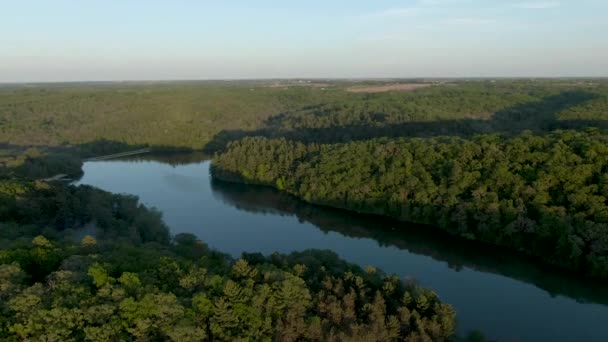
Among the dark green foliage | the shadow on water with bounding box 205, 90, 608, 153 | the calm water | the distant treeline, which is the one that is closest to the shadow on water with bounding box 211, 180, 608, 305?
the calm water

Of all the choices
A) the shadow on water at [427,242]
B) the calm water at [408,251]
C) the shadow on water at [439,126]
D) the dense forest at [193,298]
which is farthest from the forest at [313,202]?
the calm water at [408,251]

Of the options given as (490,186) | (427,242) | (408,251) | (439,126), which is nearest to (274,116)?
(439,126)

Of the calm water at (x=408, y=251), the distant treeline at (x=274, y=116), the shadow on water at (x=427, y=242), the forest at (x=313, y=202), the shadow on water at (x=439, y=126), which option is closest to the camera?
the forest at (x=313, y=202)

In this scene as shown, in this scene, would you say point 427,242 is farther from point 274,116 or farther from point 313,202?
point 274,116

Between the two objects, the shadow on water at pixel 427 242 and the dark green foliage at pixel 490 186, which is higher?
the dark green foliage at pixel 490 186

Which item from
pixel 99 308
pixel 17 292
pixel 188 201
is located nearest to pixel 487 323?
pixel 99 308

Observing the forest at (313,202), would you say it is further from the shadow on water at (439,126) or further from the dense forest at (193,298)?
the shadow on water at (439,126)

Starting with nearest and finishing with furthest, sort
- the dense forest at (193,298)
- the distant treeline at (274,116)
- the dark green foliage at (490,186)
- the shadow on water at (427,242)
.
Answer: the dense forest at (193,298) → the shadow on water at (427,242) → the dark green foliage at (490,186) → the distant treeline at (274,116)

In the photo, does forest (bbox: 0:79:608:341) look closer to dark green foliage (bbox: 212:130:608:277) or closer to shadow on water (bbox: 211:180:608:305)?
dark green foliage (bbox: 212:130:608:277)
